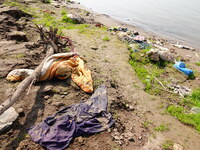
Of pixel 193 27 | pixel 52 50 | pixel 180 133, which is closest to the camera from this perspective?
pixel 180 133

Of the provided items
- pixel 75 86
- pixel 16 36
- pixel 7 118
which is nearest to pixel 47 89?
pixel 75 86

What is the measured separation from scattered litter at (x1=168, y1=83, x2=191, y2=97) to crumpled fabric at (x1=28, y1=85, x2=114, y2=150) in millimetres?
3250

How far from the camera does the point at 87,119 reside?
4090 millimetres

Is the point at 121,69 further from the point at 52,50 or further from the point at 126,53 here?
the point at 52,50

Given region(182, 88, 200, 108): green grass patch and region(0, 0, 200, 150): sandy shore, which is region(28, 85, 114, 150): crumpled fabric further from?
region(182, 88, 200, 108): green grass patch

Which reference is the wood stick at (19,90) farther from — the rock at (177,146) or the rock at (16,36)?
the rock at (177,146)

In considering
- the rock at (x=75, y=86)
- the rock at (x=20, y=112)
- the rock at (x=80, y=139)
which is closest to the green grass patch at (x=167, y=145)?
the rock at (x=80, y=139)

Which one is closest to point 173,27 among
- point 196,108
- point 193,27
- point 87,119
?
point 193,27

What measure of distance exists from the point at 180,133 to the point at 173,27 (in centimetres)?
1486

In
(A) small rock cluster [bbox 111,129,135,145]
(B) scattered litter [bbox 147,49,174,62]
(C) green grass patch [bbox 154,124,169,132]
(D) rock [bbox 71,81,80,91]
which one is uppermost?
(B) scattered litter [bbox 147,49,174,62]

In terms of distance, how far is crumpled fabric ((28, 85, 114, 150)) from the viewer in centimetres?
349

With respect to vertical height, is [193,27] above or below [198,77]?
above

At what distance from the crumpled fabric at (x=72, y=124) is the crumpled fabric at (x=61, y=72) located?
76cm

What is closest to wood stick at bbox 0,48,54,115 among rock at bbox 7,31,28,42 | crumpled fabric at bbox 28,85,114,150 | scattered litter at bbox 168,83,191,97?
crumpled fabric at bbox 28,85,114,150
